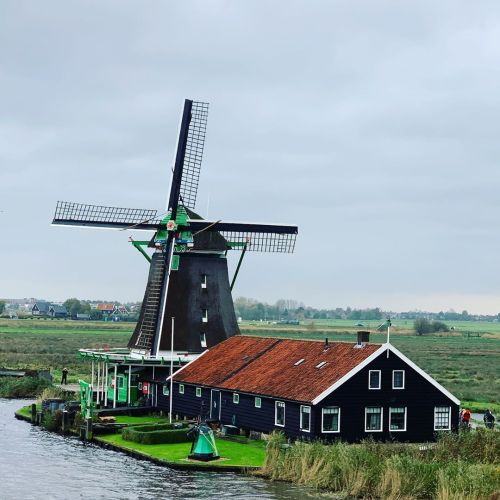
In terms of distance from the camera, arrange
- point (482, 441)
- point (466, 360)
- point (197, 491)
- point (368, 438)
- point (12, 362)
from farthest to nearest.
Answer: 1. point (466, 360)
2. point (12, 362)
3. point (368, 438)
4. point (482, 441)
5. point (197, 491)

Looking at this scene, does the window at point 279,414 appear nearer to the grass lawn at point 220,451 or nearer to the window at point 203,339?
the grass lawn at point 220,451

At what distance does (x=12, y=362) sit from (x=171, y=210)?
38.8m

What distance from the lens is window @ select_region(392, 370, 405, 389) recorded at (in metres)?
43.2

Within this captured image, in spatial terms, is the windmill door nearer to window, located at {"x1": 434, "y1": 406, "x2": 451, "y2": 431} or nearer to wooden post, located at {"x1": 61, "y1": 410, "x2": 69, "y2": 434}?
wooden post, located at {"x1": 61, "y1": 410, "x2": 69, "y2": 434}

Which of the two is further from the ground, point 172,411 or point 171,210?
point 171,210

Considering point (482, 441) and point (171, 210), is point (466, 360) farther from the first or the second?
point (482, 441)

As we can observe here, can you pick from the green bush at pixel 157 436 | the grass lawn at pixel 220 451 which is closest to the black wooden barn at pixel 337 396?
the grass lawn at pixel 220 451

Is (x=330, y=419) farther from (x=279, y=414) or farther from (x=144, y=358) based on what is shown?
(x=144, y=358)

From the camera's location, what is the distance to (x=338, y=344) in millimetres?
46188

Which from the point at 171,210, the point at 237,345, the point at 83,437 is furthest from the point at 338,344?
the point at 171,210

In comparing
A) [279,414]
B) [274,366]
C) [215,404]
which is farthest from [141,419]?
[279,414]

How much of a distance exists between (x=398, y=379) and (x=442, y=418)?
116 inches

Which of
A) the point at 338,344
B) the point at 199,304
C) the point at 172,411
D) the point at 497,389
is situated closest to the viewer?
the point at 338,344

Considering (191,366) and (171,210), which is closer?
(191,366)
